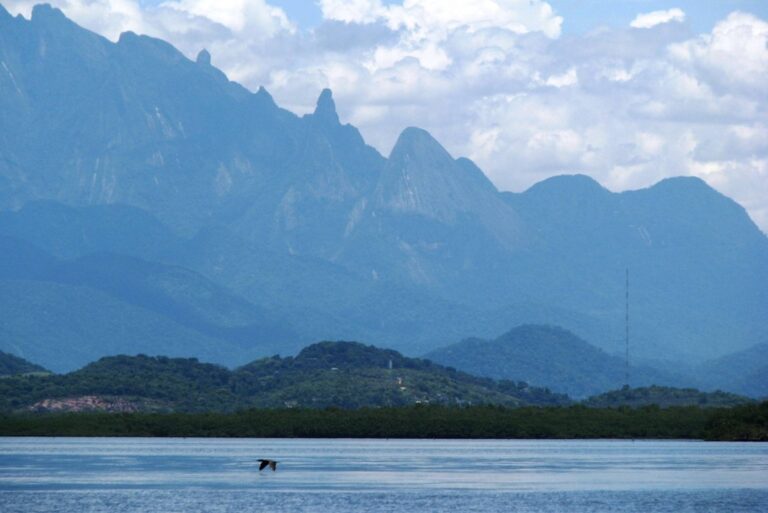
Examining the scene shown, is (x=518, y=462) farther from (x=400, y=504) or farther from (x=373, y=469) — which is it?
(x=400, y=504)

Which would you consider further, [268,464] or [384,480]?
[268,464]

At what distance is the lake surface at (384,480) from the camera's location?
94875 mm

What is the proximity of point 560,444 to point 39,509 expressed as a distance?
4585 inches

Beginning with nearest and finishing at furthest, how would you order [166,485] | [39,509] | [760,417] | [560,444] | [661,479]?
[39,509]
[166,485]
[661,479]
[760,417]
[560,444]

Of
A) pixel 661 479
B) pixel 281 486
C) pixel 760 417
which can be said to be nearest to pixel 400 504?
pixel 281 486

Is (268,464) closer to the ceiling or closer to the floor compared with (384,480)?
closer to the ceiling

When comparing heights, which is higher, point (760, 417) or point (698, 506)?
point (760, 417)

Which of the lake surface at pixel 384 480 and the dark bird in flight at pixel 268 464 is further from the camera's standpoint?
the dark bird in flight at pixel 268 464

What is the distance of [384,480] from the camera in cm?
11631

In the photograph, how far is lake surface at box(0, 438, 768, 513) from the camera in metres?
94.9

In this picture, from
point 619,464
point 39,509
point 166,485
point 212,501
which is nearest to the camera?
point 39,509

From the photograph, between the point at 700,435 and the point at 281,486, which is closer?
the point at 281,486

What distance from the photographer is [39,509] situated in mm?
90438

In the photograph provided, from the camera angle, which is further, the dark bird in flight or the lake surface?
the dark bird in flight
